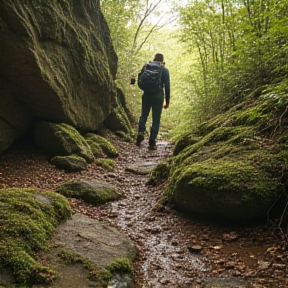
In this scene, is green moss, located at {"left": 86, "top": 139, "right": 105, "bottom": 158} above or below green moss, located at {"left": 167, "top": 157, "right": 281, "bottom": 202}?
below

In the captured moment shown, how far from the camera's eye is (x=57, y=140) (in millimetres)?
7098

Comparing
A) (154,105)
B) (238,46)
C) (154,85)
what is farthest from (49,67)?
(238,46)

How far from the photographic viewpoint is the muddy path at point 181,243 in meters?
3.05

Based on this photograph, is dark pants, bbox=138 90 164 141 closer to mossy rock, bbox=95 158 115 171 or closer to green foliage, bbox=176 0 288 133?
green foliage, bbox=176 0 288 133

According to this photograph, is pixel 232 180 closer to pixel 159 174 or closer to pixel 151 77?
pixel 159 174

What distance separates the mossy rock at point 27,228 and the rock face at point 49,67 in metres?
2.73

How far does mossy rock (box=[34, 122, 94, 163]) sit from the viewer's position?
709 cm

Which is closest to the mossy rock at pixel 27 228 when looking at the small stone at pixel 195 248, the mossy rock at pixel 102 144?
the small stone at pixel 195 248

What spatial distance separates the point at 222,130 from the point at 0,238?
4216 mm

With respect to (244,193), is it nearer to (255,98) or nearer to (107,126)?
(255,98)

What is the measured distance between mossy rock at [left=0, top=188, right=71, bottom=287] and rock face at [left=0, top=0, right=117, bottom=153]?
2.73m

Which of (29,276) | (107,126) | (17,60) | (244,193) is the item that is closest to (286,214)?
(244,193)

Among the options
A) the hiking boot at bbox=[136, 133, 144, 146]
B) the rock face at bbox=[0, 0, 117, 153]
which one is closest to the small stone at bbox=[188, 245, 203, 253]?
the rock face at bbox=[0, 0, 117, 153]

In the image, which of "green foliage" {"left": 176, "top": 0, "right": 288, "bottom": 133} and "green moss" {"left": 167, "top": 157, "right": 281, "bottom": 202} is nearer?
"green moss" {"left": 167, "top": 157, "right": 281, "bottom": 202}
